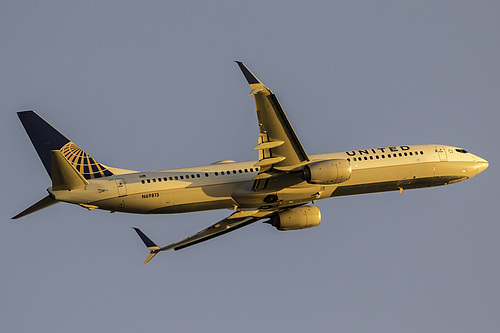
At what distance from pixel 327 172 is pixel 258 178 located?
4.64 meters

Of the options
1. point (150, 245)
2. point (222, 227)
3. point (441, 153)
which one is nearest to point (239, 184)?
point (222, 227)

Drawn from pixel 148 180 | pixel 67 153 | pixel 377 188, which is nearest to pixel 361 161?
pixel 377 188

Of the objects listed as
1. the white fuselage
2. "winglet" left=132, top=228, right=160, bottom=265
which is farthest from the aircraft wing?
the white fuselage

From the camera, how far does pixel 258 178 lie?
5541cm

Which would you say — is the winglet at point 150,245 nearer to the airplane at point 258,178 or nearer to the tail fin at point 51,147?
the airplane at point 258,178

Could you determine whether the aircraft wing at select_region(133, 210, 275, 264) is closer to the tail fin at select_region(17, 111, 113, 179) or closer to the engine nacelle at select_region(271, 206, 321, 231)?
the engine nacelle at select_region(271, 206, 321, 231)

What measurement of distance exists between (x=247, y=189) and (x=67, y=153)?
13.0m

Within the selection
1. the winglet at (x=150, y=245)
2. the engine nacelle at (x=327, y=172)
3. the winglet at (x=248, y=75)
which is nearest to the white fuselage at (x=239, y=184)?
the engine nacelle at (x=327, y=172)

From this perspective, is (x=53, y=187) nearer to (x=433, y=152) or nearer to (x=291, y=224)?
(x=291, y=224)

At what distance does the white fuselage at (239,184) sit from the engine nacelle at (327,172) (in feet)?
6.59

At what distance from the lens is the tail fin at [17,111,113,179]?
57656mm

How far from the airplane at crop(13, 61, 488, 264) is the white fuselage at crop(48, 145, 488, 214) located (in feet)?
0.22

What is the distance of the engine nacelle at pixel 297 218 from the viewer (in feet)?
200

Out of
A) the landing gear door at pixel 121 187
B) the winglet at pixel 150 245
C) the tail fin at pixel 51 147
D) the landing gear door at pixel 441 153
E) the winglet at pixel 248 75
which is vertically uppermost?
the winglet at pixel 248 75
